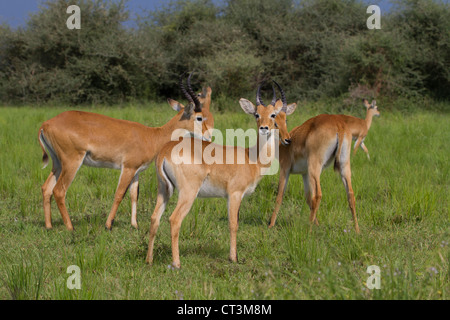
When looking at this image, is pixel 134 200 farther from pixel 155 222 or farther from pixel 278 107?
pixel 278 107

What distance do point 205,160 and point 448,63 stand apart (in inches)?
577

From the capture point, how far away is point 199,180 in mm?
4160

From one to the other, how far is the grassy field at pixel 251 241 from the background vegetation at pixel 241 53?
8324 millimetres

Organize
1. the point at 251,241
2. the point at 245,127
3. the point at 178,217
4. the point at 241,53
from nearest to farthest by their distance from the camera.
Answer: the point at 178,217
the point at 251,241
the point at 245,127
the point at 241,53

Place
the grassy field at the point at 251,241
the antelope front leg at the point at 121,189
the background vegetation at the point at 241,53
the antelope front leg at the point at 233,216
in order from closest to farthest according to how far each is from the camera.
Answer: the grassy field at the point at 251,241
the antelope front leg at the point at 233,216
the antelope front leg at the point at 121,189
the background vegetation at the point at 241,53

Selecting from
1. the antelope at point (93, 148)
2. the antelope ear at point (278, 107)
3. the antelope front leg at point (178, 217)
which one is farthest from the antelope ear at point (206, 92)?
the antelope front leg at point (178, 217)

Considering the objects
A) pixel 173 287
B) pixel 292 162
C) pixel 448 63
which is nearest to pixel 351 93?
pixel 448 63

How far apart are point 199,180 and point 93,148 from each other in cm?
178

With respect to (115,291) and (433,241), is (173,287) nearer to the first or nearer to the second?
(115,291)

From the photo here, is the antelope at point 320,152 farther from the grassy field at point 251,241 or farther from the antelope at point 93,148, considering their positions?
the antelope at point 93,148

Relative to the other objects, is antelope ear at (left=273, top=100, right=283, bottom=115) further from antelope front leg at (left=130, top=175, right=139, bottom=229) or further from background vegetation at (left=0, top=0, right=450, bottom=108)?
background vegetation at (left=0, top=0, right=450, bottom=108)

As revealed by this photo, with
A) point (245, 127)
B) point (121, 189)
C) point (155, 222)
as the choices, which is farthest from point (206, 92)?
point (155, 222)

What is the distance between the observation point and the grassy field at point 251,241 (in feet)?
10.6
